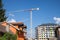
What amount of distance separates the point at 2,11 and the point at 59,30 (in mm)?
17229

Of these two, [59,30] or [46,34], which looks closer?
[59,30]

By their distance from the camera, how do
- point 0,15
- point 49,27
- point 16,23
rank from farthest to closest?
point 0,15 < point 49,27 < point 16,23

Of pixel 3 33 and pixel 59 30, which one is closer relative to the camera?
pixel 3 33

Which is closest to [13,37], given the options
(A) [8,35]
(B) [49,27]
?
(A) [8,35]

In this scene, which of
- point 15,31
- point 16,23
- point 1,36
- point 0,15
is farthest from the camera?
Result: point 0,15

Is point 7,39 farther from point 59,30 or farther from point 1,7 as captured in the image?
point 1,7

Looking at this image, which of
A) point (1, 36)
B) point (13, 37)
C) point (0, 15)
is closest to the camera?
point (1, 36)

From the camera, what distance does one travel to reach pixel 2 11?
182 ft

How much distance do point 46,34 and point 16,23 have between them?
11074 mm

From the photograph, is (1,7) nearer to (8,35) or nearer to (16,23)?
(16,23)

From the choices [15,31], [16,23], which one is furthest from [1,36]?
[16,23]

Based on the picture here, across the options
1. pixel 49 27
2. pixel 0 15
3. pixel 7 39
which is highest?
pixel 0 15

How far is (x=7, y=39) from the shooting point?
94.6 ft

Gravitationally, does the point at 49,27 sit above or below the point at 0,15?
below
